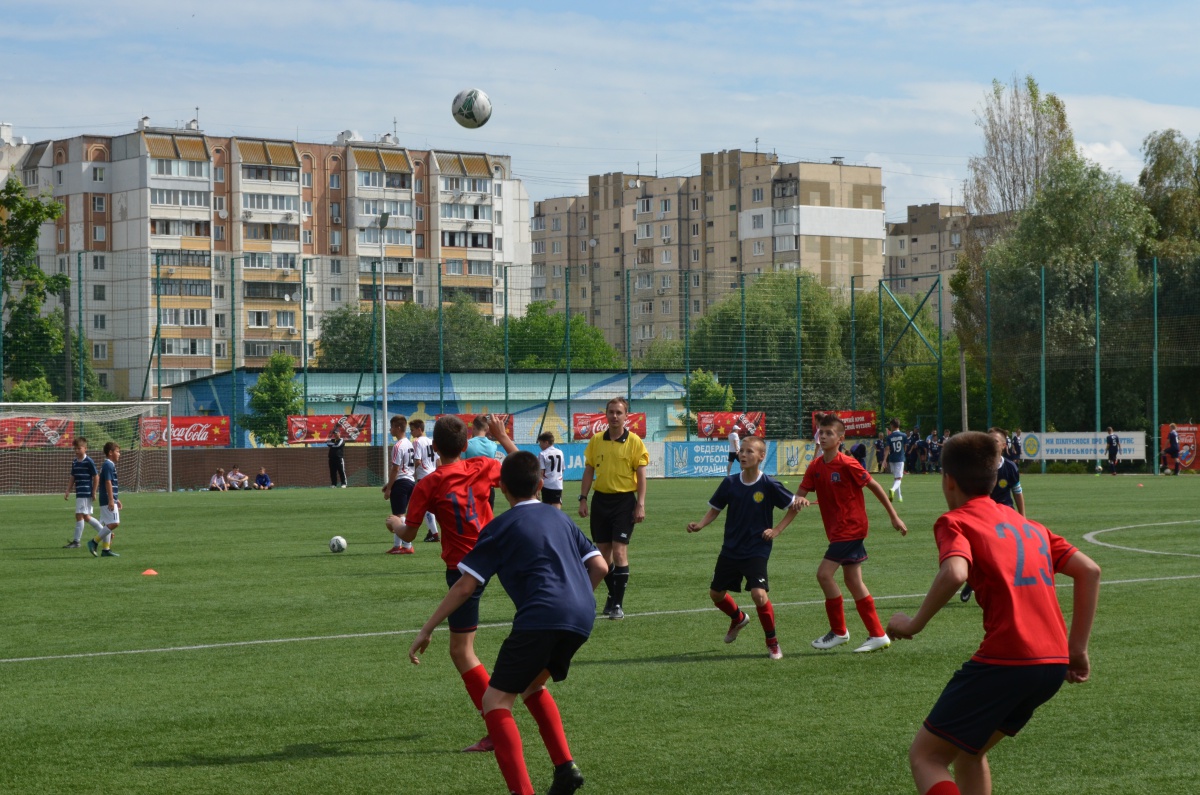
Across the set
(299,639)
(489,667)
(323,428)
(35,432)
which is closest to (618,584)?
(489,667)

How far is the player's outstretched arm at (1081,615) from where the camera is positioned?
5102mm

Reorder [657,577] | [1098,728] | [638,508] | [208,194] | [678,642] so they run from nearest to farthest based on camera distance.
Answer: [1098,728]
[678,642]
[638,508]
[657,577]
[208,194]

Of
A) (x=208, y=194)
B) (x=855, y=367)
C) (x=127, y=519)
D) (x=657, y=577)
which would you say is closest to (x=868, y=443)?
(x=855, y=367)

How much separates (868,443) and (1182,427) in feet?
40.2

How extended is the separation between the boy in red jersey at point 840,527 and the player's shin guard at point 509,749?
534 cm

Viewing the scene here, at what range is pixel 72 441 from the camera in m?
42.4

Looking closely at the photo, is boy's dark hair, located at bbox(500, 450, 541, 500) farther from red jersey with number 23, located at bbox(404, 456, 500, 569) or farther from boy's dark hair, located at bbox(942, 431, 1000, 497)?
boy's dark hair, located at bbox(942, 431, 1000, 497)

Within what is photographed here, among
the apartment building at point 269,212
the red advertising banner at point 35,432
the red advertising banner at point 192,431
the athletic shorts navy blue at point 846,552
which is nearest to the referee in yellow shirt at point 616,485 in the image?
the athletic shorts navy blue at point 846,552

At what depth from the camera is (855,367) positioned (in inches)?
2266

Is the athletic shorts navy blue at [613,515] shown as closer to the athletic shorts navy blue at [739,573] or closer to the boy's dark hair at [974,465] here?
the athletic shorts navy blue at [739,573]

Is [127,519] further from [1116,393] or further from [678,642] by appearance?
[1116,393]

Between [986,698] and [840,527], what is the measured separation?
6451 millimetres

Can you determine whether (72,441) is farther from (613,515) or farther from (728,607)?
(728,607)

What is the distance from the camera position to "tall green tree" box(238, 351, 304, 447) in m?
47.3
